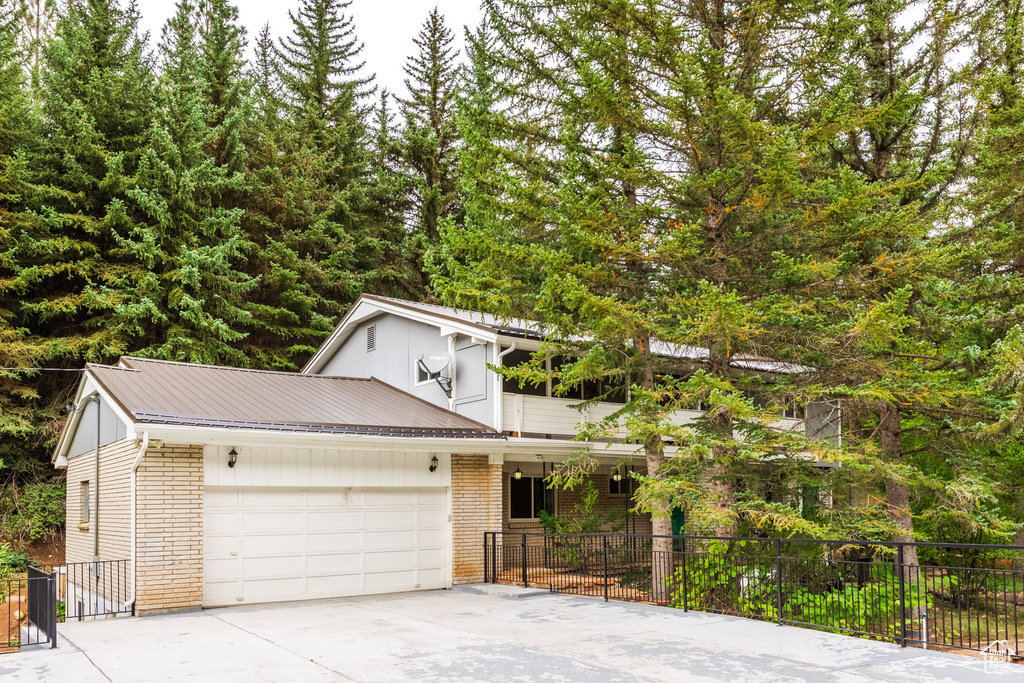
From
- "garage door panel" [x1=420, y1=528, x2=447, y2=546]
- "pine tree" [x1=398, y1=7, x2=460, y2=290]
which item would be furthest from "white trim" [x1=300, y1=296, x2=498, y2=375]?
"pine tree" [x1=398, y1=7, x2=460, y2=290]

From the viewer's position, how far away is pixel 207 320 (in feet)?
73.7

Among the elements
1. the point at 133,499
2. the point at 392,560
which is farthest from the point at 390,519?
the point at 133,499

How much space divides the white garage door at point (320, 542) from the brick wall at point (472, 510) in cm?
29

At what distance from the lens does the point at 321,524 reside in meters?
14.2

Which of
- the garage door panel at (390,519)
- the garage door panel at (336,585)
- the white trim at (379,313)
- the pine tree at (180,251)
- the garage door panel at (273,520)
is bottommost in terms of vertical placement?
the garage door panel at (336,585)

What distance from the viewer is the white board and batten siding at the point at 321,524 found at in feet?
43.0

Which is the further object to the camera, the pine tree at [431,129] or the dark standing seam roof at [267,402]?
the pine tree at [431,129]

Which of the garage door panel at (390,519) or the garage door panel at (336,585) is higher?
the garage door panel at (390,519)

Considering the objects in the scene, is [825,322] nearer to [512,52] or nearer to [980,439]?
[980,439]

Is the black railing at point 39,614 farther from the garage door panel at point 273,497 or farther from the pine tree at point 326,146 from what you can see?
the pine tree at point 326,146

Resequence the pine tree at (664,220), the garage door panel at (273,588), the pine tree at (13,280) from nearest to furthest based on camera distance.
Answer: the pine tree at (664,220) < the garage door panel at (273,588) < the pine tree at (13,280)

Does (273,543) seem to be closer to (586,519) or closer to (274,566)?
(274,566)

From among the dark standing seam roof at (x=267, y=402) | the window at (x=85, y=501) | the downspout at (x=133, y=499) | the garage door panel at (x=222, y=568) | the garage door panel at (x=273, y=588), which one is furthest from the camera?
the window at (x=85, y=501)

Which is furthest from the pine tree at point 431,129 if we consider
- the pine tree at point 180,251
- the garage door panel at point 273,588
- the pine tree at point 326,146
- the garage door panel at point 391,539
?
the garage door panel at point 273,588
